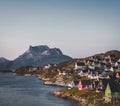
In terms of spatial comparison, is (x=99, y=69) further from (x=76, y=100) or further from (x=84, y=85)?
(x=76, y=100)

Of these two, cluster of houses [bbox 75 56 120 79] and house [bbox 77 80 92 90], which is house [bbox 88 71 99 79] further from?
house [bbox 77 80 92 90]

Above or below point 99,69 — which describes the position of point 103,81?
below

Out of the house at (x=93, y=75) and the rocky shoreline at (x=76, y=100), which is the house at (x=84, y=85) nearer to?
the rocky shoreline at (x=76, y=100)

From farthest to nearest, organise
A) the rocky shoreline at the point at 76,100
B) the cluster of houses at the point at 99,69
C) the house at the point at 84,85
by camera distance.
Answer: the cluster of houses at the point at 99,69 → the house at the point at 84,85 → the rocky shoreline at the point at 76,100

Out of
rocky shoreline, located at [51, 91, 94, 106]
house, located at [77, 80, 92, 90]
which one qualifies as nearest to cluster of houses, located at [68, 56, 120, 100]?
house, located at [77, 80, 92, 90]

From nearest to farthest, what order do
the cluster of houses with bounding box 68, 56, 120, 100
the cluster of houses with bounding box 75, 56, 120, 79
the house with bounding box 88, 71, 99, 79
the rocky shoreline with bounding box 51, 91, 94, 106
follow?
the cluster of houses with bounding box 68, 56, 120, 100, the rocky shoreline with bounding box 51, 91, 94, 106, the house with bounding box 88, 71, 99, 79, the cluster of houses with bounding box 75, 56, 120, 79

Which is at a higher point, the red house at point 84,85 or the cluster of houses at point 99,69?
the cluster of houses at point 99,69

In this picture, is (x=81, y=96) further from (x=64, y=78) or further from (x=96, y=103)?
(x=64, y=78)

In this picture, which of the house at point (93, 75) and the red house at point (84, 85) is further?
the house at point (93, 75)

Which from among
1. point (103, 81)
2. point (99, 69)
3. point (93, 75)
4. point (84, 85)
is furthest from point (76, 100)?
point (99, 69)

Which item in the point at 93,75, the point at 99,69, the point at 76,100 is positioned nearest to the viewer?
the point at 76,100

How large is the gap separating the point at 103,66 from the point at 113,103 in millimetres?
100576

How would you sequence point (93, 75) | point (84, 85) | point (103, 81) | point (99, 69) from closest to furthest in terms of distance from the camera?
point (103, 81), point (84, 85), point (93, 75), point (99, 69)

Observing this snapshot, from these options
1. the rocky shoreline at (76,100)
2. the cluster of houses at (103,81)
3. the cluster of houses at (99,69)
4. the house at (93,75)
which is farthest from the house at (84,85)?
the house at (93,75)
